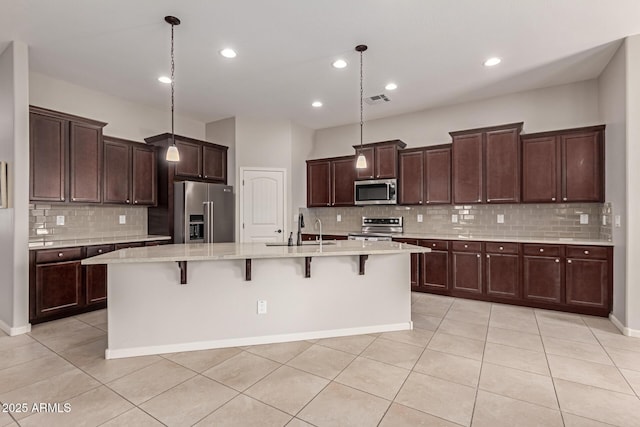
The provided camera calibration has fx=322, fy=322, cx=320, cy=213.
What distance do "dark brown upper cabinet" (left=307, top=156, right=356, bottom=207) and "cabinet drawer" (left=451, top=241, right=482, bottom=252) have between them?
2004 mm

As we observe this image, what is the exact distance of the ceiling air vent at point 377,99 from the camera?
4949 mm

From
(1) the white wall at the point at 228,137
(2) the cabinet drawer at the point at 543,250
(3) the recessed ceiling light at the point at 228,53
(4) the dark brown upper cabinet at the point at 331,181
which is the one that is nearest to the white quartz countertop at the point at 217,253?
(2) the cabinet drawer at the point at 543,250

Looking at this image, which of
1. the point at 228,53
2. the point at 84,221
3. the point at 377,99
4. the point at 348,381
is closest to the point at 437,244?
the point at 377,99

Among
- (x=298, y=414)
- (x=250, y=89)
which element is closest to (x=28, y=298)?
(x=298, y=414)

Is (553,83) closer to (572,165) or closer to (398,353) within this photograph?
(572,165)

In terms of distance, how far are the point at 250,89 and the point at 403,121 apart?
279 cm

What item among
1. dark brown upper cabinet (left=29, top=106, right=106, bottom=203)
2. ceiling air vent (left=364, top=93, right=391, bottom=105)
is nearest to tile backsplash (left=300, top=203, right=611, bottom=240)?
ceiling air vent (left=364, top=93, right=391, bottom=105)

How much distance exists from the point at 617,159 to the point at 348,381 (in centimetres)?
382

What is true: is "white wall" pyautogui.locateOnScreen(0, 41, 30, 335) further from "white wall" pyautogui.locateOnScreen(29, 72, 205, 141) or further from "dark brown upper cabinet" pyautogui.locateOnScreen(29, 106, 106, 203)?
"white wall" pyautogui.locateOnScreen(29, 72, 205, 141)

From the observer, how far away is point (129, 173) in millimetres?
4773

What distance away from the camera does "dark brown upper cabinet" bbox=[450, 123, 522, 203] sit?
455 cm

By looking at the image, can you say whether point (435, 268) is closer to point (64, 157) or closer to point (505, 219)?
point (505, 219)

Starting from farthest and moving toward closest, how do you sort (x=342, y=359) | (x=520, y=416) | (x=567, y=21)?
(x=567, y=21), (x=342, y=359), (x=520, y=416)

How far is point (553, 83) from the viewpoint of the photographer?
4.46 meters
